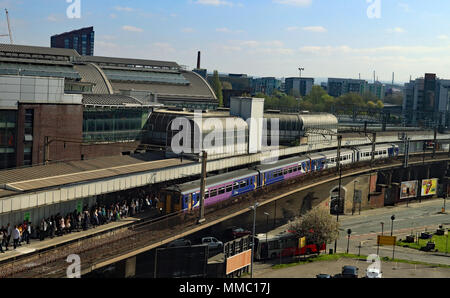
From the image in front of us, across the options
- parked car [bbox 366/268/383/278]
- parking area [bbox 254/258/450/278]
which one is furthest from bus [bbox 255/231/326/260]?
parked car [bbox 366/268/383/278]

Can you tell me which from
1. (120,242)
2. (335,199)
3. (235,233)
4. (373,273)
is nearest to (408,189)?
(335,199)

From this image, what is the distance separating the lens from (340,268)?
40938mm

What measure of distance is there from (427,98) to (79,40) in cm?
11936

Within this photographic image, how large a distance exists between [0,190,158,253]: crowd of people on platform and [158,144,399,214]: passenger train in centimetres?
233

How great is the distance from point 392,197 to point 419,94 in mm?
96961

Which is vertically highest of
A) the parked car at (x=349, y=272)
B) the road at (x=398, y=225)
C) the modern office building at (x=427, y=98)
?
the modern office building at (x=427, y=98)

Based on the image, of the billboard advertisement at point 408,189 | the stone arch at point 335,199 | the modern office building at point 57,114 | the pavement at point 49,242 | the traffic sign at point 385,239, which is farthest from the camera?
the billboard advertisement at point 408,189

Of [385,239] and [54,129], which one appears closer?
[54,129]

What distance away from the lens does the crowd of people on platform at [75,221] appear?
26366 millimetres

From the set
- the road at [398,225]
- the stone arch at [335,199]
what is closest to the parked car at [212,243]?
the road at [398,225]

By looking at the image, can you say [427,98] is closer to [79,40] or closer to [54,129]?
[79,40]

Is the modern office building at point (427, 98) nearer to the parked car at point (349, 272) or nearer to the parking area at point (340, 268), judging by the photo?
the parking area at point (340, 268)

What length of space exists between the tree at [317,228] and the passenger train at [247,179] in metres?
5.56
